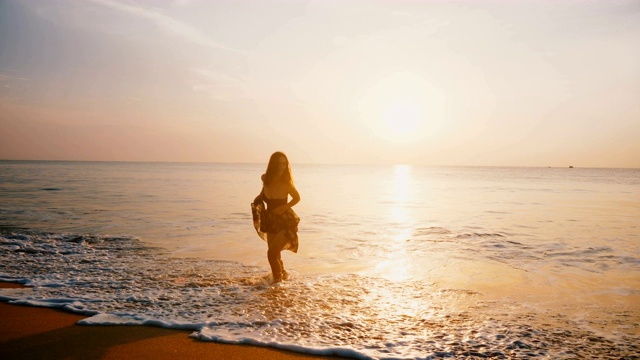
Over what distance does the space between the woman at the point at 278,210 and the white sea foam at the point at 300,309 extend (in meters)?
0.68

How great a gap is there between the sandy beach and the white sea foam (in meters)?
A: 0.20

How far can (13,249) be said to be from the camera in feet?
36.0

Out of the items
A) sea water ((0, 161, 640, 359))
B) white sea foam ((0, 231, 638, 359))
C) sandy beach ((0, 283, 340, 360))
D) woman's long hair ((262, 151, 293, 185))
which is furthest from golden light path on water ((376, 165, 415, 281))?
sandy beach ((0, 283, 340, 360))

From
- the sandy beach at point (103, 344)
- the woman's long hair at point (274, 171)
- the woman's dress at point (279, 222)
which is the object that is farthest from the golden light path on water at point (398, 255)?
the sandy beach at point (103, 344)

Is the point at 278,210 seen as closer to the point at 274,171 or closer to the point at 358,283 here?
the point at 274,171

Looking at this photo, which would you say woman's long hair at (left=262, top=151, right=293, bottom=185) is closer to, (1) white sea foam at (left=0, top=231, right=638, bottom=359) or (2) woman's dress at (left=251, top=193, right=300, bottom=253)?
(2) woman's dress at (left=251, top=193, right=300, bottom=253)

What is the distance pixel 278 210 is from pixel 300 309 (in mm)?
2182

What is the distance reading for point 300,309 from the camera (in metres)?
6.64

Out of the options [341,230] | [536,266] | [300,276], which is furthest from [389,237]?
[300,276]

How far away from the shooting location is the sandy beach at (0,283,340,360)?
4.79 metres

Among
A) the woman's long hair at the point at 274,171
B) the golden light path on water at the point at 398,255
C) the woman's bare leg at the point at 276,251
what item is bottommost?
the golden light path on water at the point at 398,255

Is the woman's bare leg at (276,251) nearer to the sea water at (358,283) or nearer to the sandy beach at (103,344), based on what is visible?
the sea water at (358,283)

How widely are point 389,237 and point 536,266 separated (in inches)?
199

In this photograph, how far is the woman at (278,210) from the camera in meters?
8.13
